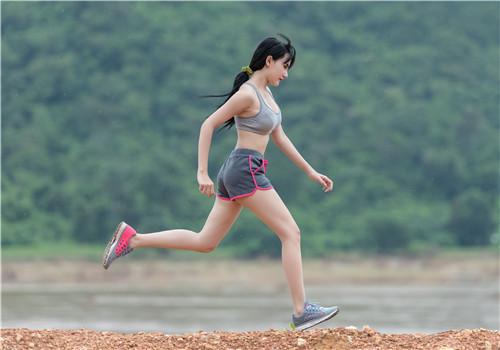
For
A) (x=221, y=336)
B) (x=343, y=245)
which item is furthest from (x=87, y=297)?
(x=221, y=336)

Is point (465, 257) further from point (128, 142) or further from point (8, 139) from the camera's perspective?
point (8, 139)

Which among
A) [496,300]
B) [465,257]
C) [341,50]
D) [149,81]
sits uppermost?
[341,50]

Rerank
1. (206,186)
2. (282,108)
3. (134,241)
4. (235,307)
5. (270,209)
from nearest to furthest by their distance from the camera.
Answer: (206,186) < (270,209) < (134,241) < (235,307) < (282,108)

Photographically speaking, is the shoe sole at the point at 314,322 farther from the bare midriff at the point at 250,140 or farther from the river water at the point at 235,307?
the river water at the point at 235,307

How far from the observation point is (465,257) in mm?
50500

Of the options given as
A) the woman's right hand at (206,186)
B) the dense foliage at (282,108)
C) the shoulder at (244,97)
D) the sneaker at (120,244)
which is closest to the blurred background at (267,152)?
the dense foliage at (282,108)

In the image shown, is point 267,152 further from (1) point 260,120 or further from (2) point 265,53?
(1) point 260,120

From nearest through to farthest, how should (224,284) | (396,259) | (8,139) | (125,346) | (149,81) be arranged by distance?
(125,346) → (224,284) → (396,259) → (8,139) → (149,81)

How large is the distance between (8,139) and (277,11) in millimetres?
24341

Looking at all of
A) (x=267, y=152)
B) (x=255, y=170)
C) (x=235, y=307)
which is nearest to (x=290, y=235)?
(x=255, y=170)

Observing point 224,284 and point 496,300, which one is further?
point 224,284

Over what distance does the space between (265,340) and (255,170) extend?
1.10 metres

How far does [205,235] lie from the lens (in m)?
7.19

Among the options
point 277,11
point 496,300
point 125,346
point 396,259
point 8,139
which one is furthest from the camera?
point 277,11
